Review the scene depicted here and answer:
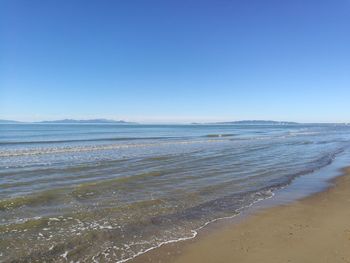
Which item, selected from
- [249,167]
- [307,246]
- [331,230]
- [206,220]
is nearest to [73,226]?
[206,220]

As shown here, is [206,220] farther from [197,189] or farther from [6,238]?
[6,238]

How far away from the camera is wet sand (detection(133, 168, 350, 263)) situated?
668 cm

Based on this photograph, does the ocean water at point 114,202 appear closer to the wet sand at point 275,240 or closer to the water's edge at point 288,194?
the water's edge at point 288,194

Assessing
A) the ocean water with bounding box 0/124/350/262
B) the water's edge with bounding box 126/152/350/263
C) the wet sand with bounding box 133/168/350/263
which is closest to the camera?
the wet sand with bounding box 133/168/350/263

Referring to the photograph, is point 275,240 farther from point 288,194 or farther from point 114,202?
point 114,202

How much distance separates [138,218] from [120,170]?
865 cm

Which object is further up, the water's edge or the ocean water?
the ocean water

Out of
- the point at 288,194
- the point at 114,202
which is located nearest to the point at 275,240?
the point at 288,194

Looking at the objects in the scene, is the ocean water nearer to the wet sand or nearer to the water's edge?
the water's edge

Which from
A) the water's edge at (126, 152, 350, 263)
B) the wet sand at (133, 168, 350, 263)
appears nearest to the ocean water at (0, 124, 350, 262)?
the water's edge at (126, 152, 350, 263)

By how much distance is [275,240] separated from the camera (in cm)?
764

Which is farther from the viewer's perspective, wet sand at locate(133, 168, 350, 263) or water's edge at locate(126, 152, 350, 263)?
water's edge at locate(126, 152, 350, 263)

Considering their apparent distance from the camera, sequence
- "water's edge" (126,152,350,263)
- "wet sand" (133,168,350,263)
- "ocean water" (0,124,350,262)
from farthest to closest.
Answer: "water's edge" (126,152,350,263) < "ocean water" (0,124,350,262) < "wet sand" (133,168,350,263)

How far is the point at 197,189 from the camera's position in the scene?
13.0 m
